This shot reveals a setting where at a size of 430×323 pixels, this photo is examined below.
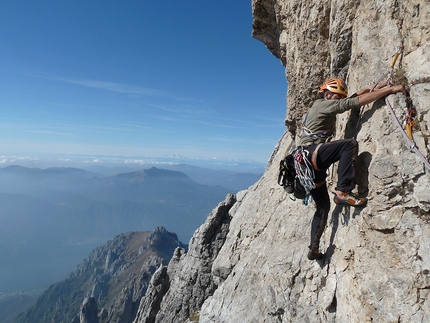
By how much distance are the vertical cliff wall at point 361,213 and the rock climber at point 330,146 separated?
32cm

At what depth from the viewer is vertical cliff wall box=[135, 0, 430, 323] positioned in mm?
5254

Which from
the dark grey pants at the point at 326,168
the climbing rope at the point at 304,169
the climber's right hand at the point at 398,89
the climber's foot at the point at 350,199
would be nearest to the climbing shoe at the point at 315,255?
the dark grey pants at the point at 326,168

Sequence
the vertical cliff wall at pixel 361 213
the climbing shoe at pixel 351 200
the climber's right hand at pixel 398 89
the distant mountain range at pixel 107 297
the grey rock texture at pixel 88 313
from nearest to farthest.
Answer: the vertical cliff wall at pixel 361 213
the climber's right hand at pixel 398 89
the climbing shoe at pixel 351 200
the grey rock texture at pixel 88 313
the distant mountain range at pixel 107 297

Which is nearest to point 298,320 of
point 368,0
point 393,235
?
point 393,235

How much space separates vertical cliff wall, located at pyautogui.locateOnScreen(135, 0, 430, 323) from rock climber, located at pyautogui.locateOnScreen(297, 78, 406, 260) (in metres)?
0.32

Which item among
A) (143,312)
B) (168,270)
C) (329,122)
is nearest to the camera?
(329,122)

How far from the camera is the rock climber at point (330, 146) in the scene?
20.9 ft

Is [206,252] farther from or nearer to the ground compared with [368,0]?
nearer to the ground

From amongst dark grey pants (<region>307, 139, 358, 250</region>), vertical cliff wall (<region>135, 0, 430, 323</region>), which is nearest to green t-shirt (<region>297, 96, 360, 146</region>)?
dark grey pants (<region>307, 139, 358, 250</region>)

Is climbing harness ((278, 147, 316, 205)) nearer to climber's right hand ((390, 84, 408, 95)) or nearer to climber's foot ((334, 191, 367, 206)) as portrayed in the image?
climber's foot ((334, 191, 367, 206))

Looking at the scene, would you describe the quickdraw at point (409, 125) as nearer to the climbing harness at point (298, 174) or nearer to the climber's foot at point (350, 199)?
the climber's foot at point (350, 199)

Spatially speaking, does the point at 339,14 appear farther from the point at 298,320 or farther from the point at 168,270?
the point at 168,270

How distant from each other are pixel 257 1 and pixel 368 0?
823 cm

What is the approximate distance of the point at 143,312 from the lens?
113ft
